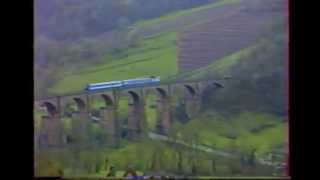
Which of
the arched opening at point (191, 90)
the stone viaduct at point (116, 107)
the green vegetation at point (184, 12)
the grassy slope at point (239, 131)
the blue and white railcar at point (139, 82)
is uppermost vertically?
the green vegetation at point (184, 12)

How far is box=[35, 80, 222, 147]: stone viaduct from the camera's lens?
2.49 metres

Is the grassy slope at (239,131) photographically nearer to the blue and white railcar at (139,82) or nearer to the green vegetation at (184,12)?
the blue and white railcar at (139,82)

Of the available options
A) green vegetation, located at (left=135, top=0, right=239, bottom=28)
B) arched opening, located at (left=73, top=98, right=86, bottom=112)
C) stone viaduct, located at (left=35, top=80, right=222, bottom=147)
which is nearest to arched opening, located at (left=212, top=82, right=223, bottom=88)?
stone viaduct, located at (left=35, top=80, right=222, bottom=147)

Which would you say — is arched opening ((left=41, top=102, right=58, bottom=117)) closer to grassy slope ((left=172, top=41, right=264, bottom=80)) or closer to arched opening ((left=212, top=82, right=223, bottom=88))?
grassy slope ((left=172, top=41, right=264, bottom=80))

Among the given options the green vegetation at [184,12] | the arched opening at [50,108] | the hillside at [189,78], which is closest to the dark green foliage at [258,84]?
the hillside at [189,78]

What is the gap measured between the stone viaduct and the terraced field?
85 millimetres

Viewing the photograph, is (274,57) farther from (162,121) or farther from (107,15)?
(107,15)

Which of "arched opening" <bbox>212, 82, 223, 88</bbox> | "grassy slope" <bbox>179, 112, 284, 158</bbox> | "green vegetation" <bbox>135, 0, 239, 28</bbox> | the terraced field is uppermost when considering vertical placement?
"green vegetation" <bbox>135, 0, 239, 28</bbox>

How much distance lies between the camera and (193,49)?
2.49 metres

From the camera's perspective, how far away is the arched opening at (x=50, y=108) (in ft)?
8.23

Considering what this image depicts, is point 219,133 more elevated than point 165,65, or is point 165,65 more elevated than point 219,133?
point 165,65
